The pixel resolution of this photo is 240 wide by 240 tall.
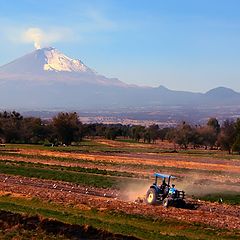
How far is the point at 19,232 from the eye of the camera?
17.5 m

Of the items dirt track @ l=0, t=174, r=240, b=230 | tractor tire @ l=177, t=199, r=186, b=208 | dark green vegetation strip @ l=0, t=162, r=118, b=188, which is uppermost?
tractor tire @ l=177, t=199, r=186, b=208

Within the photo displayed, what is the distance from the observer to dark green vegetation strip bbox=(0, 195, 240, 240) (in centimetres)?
2011

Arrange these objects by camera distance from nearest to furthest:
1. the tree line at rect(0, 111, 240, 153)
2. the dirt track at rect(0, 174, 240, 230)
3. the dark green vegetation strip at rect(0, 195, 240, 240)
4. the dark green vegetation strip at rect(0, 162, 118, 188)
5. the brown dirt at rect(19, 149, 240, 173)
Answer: the dark green vegetation strip at rect(0, 195, 240, 240) → the dirt track at rect(0, 174, 240, 230) → the dark green vegetation strip at rect(0, 162, 118, 188) → the brown dirt at rect(19, 149, 240, 173) → the tree line at rect(0, 111, 240, 153)

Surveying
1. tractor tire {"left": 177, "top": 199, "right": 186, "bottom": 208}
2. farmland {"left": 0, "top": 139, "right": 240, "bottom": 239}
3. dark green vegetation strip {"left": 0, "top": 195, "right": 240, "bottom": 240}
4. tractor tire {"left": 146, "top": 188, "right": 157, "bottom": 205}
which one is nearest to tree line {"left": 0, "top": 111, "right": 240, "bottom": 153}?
farmland {"left": 0, "top": 139, "right": 240, "bottom": 239}

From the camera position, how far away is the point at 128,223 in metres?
22.4

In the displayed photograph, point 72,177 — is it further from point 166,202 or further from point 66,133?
point 66,133

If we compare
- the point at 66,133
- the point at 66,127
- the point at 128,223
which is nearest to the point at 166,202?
the point at 128,223

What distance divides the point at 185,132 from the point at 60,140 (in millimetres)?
34071

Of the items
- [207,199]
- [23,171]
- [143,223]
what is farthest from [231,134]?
[143,223]

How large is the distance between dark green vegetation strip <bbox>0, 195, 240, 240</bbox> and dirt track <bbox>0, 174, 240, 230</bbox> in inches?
38.1

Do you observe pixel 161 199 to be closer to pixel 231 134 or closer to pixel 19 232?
pixel 19 232

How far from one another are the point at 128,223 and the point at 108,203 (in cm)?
526

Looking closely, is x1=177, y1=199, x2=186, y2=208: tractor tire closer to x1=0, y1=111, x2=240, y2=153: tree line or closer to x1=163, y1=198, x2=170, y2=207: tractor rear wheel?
x1=163, y1=198, x2=170, y2=207: tractor rear wheel

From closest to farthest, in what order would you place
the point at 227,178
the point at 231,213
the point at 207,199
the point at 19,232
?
the point at 19,232 → the point at 231,213 → the point at 207,199 → the point at 227,178
